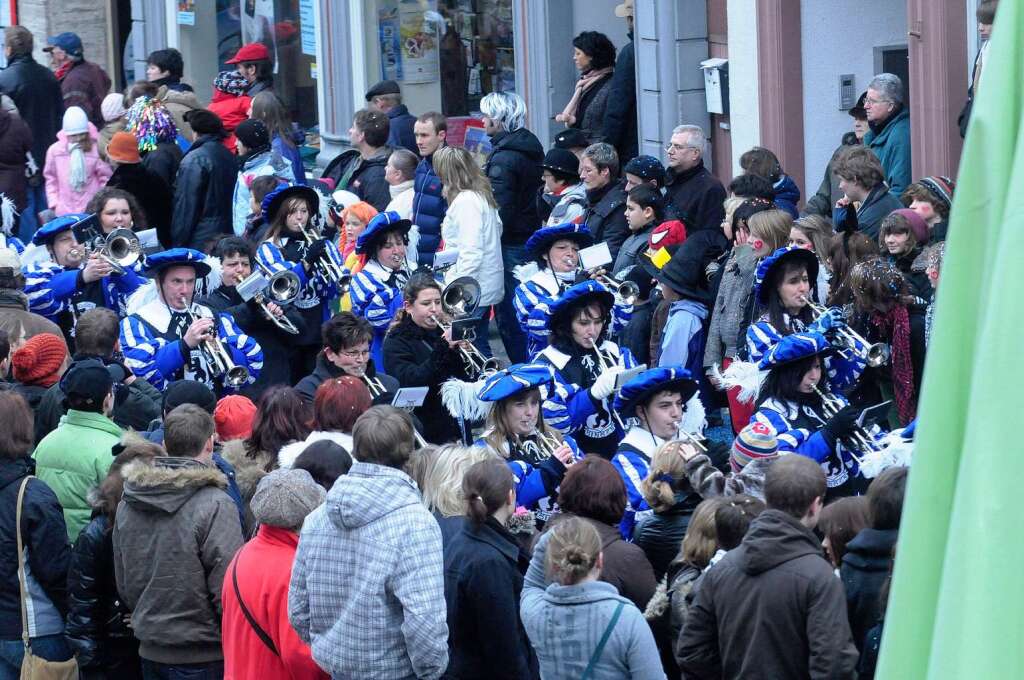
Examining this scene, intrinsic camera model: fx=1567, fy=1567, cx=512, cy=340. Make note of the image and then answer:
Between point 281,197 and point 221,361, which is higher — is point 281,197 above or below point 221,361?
above

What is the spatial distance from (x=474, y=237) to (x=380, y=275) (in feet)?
3.57

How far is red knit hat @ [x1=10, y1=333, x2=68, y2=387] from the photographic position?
6.52 metres

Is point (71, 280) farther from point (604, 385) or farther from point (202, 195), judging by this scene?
point (604, 385)

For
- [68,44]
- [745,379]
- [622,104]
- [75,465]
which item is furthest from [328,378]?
[68,44]

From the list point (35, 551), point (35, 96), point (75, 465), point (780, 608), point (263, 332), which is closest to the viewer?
point (780, 608)

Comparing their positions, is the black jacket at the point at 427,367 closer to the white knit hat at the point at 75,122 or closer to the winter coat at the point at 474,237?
the winter coat at the point at 474,237

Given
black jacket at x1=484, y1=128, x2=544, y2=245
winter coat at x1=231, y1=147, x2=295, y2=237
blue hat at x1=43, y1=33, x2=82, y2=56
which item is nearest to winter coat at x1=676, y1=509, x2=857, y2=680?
black jacket at x1=484, y1=128, x2=544, y2=245

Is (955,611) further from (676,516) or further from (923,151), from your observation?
(923,151)

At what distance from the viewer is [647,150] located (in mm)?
11523

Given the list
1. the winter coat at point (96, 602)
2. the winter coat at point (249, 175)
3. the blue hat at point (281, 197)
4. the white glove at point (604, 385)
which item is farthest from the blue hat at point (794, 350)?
the winter coat at point (249, 175)

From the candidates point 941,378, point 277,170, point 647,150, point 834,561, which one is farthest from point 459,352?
point 941,378

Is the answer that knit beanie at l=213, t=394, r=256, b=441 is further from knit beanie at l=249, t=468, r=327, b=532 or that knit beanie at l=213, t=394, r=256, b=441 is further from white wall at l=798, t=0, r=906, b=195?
white wall at l=798, t=0, r=906, b=195

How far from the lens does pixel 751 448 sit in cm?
561

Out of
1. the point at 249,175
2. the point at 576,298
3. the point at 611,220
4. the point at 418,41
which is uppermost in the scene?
the point at 418,41
